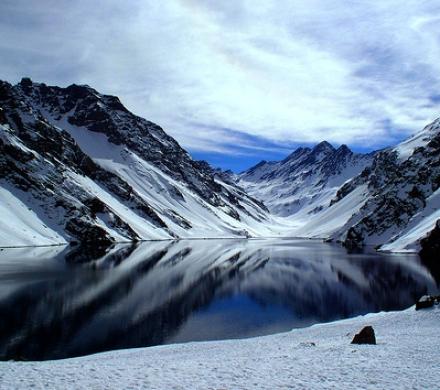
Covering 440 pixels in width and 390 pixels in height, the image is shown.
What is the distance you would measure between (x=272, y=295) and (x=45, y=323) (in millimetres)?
34314

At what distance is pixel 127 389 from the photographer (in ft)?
57.7

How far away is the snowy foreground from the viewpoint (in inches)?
719

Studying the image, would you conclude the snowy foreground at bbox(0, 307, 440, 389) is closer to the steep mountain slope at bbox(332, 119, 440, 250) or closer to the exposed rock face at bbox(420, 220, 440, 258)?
the exposed rock face at bbox(420, 220, 440, 258)

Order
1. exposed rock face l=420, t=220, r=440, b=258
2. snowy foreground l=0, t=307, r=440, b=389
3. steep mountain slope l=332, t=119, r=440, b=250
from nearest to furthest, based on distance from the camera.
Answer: snowy foreground l=0, t=307, r=440, b=389 → exposed rock face l=420, t=220, r=440, b=258 → steep mountain slope l=332, t=119, r=440, b=250

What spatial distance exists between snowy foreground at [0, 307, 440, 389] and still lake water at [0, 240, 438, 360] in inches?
461

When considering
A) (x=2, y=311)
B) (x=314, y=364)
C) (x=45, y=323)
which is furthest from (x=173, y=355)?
(x=2, y=311)

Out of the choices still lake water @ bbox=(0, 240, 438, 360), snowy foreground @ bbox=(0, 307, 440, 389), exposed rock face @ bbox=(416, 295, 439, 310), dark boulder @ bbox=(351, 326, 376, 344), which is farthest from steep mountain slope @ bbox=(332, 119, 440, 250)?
snowy foreground @ bbox=(0, 307, 440, 389)

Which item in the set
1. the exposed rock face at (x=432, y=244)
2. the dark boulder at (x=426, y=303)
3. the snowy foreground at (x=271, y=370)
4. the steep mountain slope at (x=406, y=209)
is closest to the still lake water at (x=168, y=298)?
the dark boulder at (x=426, y=303)

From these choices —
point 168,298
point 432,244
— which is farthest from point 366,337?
point 432,244

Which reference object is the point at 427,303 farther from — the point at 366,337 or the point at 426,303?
the point at 366,337

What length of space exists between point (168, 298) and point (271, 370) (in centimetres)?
4053

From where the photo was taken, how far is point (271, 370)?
20.9m

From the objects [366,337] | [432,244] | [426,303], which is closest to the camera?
[366,337]

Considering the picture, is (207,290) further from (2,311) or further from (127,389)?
(127,389)
